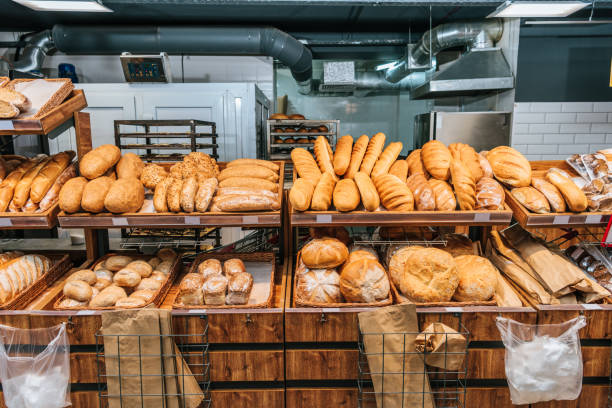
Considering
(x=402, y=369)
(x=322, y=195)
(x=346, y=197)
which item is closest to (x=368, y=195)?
(x=346, y=197)

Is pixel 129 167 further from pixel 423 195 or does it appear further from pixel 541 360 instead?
pixel 541 360

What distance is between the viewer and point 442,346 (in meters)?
1.57

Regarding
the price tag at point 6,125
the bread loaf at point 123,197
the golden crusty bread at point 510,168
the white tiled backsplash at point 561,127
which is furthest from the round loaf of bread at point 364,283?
the white tiled backsplash at point 561,127

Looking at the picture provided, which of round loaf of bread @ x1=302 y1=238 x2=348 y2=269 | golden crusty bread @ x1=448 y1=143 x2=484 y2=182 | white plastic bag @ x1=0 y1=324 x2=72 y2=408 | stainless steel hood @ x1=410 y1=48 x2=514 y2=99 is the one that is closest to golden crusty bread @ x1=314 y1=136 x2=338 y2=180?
round loaf of bread @ x1=302 y1=238 x2=348 y2=269

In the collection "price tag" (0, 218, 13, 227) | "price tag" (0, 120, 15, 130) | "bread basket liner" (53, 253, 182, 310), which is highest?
"price tag" (0, 120, 15, 130)

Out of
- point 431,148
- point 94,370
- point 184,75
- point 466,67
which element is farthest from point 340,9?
point 94,370

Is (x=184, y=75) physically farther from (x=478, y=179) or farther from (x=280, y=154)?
(x=478, y=179)

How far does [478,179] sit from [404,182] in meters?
0.38

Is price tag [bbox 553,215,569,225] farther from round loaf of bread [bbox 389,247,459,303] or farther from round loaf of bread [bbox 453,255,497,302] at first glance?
round loaf of bread [bbox 389,247,459,303]

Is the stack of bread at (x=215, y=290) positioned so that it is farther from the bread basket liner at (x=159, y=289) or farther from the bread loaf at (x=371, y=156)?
the bread loaf at (x=371, y=156)

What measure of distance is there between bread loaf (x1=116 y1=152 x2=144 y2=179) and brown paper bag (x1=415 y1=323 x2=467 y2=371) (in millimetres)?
1622

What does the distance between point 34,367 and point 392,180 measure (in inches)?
72.6

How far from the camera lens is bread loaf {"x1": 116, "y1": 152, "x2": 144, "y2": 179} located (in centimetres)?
197

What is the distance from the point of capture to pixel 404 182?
1924mm
